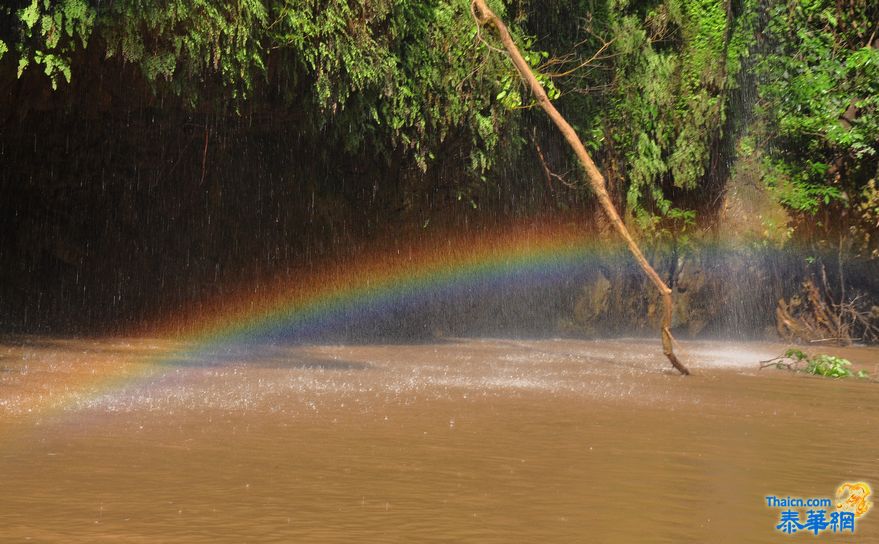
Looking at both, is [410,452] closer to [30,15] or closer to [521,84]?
[30,15]

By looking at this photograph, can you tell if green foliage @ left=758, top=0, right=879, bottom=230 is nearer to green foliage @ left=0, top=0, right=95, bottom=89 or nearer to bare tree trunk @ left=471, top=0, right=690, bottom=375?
bare tree trunk @ left=471, top=0, right=690, bottom=375

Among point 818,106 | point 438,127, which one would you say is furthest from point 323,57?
point 818,106

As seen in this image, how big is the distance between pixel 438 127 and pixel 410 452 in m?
10.3

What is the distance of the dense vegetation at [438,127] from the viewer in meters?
15.0

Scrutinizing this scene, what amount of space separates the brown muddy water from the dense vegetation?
175 inches

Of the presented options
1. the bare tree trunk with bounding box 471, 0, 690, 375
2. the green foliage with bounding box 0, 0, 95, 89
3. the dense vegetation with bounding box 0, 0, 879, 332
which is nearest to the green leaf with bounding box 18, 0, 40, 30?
the green foliage with bounding box 0, 0, 95, 89

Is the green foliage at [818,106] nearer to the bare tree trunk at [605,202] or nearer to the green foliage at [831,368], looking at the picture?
the green foliage at [831,368]

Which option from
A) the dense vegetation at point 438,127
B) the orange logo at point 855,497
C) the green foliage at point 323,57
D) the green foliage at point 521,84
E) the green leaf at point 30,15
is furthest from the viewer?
the dense vegetation at point 438,127

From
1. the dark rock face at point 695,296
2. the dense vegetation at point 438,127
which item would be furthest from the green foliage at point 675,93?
the dark rock face at point 695,296

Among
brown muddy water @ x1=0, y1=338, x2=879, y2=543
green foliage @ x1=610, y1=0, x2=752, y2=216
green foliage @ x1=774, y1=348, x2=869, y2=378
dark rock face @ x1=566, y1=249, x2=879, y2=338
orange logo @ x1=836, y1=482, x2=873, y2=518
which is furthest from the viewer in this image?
dark rock face @ x1=566, y1=249, x2=879, y2=338

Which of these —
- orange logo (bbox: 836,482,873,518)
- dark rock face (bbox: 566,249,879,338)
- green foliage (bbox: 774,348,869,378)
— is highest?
dark rock face (bbox: 566,249,879,338)

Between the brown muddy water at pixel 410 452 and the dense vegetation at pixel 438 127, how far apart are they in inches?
175

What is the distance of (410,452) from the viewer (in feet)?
23.3

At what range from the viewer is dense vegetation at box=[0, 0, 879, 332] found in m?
15.0
